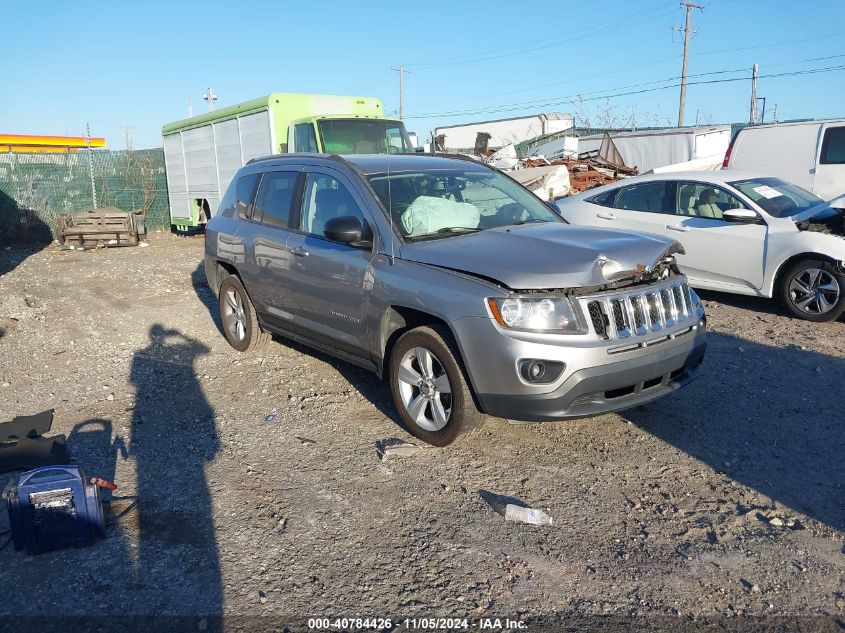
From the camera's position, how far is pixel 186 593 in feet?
10.4

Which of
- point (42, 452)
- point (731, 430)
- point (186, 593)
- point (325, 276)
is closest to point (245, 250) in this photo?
point (325, 276)

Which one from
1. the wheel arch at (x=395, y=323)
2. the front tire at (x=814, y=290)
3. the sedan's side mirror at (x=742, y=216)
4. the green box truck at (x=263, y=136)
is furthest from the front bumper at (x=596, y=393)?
the green box truck at (x=263, y=136)

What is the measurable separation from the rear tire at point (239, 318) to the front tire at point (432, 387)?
2.42m

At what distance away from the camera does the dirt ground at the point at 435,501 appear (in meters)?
3.08

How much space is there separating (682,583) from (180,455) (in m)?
3.20

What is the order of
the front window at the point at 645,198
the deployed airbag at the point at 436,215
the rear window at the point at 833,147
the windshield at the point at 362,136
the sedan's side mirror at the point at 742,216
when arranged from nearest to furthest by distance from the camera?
the deployed airbag at the point at 436,215 < the sedan's side mirror at the point at 742,216 < the front window at the point at 645,198 < the rear window at the point at 833,147 < the windshield at the point at 362,136

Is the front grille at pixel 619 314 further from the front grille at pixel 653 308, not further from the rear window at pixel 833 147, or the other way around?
the rear window at pixel 833 147

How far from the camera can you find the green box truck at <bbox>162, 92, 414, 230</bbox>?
1264 centimetres

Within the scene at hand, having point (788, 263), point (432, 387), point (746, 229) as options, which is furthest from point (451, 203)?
point (788, 263)

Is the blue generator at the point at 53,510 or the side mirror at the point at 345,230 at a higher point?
the side mirror at the point at 345,230

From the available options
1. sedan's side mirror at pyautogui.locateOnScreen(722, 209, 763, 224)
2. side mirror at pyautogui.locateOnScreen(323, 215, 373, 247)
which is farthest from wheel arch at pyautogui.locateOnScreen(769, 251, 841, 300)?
side mirror at pyautogui.locateOnScreen(323, 215, 373, 247)

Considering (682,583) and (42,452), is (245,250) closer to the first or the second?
(42,452)

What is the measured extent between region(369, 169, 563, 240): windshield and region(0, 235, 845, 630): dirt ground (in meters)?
1.44

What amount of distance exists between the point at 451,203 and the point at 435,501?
Result: 2.21 meters
